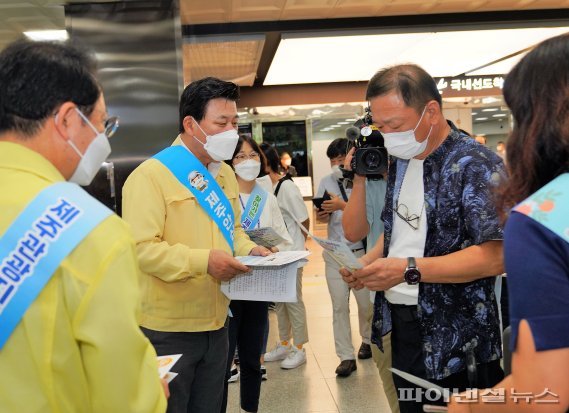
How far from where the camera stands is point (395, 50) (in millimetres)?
6707

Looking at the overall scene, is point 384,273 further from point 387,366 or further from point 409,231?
point 387,366

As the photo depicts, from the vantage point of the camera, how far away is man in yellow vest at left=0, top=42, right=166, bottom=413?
3.06 ft

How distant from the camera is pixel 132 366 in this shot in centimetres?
99

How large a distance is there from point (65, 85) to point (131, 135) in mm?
3691

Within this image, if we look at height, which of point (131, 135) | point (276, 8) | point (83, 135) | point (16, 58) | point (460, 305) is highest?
point (276, 8)

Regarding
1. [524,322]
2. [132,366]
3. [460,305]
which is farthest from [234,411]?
[524,322]

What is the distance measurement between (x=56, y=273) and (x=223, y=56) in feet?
21.2

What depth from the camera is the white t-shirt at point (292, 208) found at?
14.7 ft

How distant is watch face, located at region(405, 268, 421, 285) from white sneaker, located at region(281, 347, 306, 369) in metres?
2.87

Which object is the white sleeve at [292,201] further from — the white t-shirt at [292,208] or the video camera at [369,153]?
the video camera at [369,153]

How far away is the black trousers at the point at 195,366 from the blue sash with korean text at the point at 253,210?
1299 millimetres

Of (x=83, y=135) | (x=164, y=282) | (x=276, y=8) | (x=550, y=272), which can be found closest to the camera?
(x=550, y=272)

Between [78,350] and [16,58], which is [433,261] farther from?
[16,58]

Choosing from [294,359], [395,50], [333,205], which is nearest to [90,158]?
[333,205]
